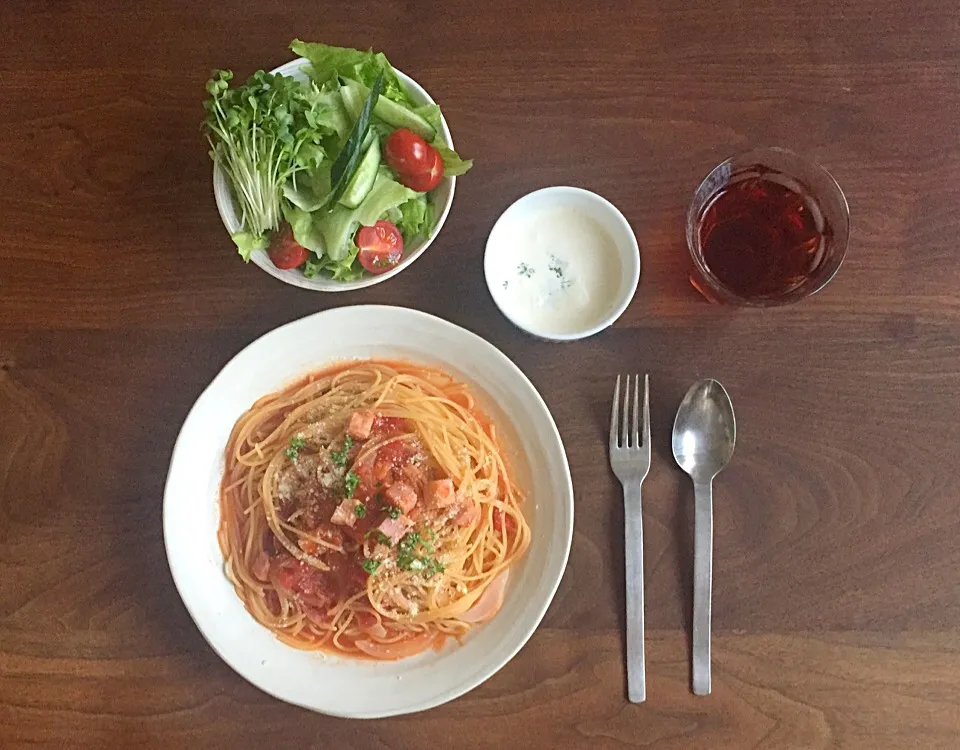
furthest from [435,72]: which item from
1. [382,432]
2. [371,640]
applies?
[371,640]

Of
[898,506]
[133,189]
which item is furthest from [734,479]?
[133,189]

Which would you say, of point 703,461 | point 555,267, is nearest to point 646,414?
point 703,461

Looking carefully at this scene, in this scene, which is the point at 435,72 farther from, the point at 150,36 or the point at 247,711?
the point at 247,711

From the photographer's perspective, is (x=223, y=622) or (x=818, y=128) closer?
(x=223, y=622)

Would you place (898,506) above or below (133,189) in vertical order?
below

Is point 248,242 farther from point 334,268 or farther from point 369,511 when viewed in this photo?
point 369,511

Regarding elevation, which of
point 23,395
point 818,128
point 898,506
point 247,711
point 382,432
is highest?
point 818,128

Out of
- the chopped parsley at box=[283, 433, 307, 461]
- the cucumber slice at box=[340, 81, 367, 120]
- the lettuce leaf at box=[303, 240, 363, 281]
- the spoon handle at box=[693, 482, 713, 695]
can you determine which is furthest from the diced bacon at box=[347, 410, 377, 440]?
the spoon handle at box=[693, 482, 713, 695]
